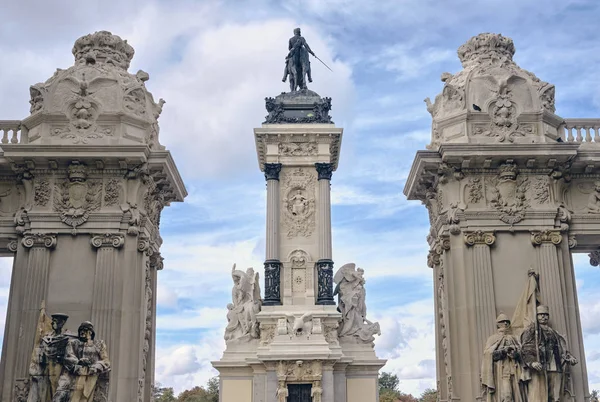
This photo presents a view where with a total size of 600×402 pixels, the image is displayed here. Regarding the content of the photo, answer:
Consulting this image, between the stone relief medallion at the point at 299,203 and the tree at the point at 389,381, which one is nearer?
the stone relief medallion at the point at 299,203

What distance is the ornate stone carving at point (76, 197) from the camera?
20.5 m

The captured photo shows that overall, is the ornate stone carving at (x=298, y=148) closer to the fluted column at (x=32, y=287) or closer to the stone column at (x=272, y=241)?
Result: the stone column at (x=272, y=241)

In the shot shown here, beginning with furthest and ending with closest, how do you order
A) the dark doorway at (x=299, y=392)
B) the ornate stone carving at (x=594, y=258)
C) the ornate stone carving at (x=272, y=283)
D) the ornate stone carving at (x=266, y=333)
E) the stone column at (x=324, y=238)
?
the stone column at (x=324, y=238), the ornate stone carving at (x=272, y=283), the ornate stone carving at (x=266, y=333), the dark doorway at (x=299, y=392), the ornate stone carving at (x=594, y=258)

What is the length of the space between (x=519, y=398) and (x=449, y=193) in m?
5.84

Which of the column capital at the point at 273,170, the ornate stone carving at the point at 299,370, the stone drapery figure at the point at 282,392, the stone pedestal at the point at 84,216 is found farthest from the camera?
the column capital at the point at 273,170

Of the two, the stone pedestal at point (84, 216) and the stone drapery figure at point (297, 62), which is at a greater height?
the stone drapery figure at point (297, 62)

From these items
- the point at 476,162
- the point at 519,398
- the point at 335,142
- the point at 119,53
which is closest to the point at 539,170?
the point at 476,162

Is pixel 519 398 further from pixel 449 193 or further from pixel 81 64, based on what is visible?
pixel 81 64

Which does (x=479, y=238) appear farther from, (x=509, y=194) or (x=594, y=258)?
(x=594, y=258)

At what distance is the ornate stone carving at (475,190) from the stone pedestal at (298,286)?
8700 mm

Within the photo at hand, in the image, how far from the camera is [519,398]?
18453 millimetres

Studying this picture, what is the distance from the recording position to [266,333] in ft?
91.8

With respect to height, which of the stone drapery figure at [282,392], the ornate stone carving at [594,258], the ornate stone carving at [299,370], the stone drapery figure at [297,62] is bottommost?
the stone drapery figure at [282,392]

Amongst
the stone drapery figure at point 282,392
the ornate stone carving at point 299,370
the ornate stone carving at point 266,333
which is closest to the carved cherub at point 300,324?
the ornate stone carving at point 266,333
